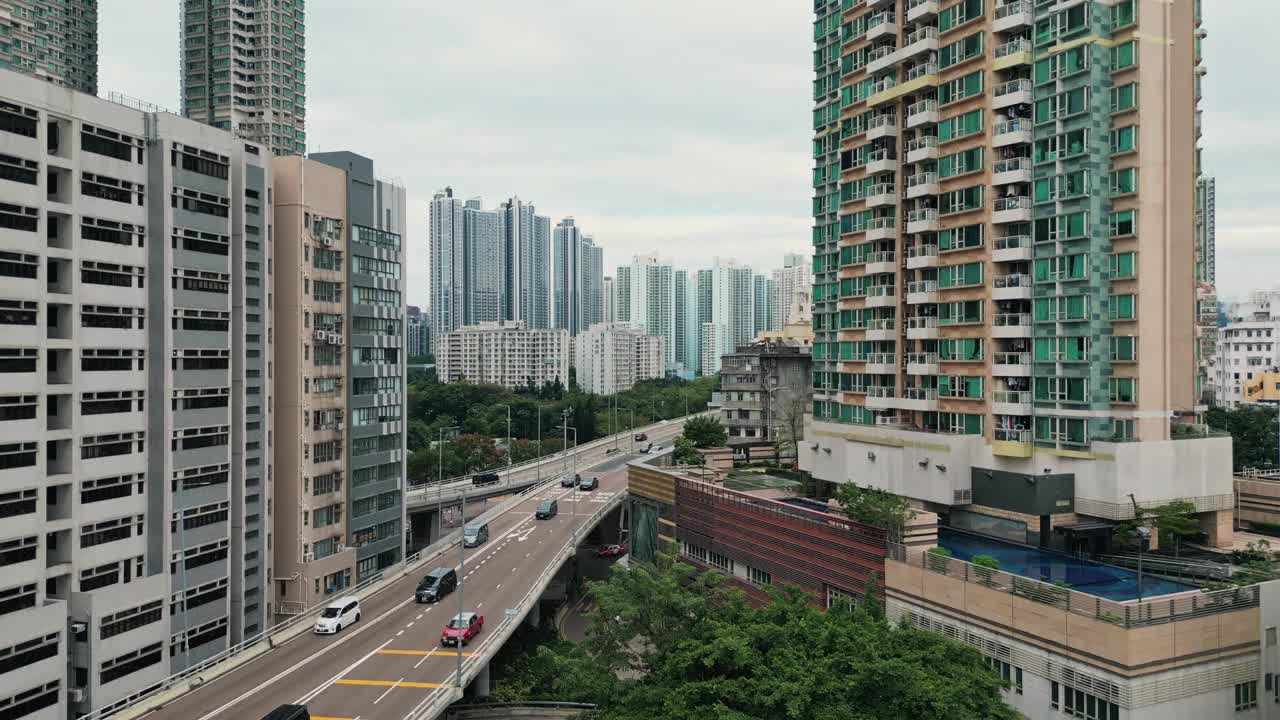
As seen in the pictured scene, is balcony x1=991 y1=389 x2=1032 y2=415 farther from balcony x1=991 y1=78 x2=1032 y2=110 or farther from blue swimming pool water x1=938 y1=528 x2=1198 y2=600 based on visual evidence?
balcony x1=991 y1=78 x2=1032 y2=110

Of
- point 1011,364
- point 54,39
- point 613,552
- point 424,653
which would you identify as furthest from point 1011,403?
point 54,39

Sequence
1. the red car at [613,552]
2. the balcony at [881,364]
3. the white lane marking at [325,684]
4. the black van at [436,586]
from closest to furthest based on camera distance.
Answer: the white lane marking at [325,684] < the balcony at [881,364] < the black van at [436,586] < the red car at [613,552]

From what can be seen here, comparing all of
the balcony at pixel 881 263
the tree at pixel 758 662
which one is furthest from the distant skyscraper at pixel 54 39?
the tree at pixel 758 662

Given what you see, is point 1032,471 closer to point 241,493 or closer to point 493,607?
point 493,607

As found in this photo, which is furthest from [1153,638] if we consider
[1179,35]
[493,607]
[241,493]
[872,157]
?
[241,493]

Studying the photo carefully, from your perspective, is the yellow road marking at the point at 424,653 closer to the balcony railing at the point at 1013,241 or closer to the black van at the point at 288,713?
the black van at the point at 288,713

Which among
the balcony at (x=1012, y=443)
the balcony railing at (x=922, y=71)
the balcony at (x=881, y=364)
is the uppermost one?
the balcony railing at (x=922, y=71)

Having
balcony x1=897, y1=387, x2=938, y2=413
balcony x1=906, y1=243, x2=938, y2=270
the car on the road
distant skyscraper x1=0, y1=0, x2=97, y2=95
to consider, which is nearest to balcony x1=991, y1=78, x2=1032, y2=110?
balcony x1=906, y1=243, x2=938, y2=270
